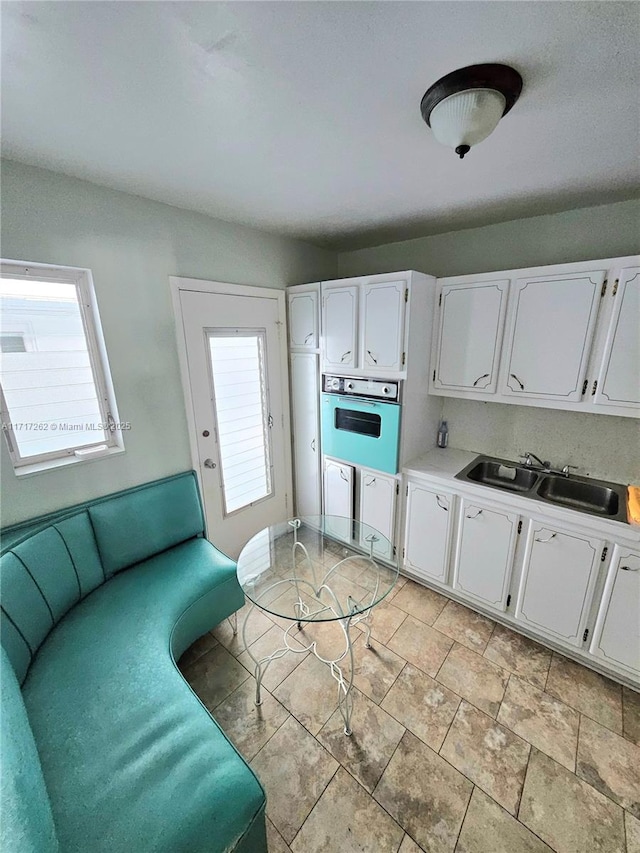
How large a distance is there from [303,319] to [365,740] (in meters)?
2.53

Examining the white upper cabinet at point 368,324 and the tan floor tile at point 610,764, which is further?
the white upper cabinet at point 368,324

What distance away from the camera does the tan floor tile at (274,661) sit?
178 cm

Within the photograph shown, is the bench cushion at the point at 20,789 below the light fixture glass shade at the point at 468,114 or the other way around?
below

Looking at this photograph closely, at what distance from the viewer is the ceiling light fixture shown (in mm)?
911

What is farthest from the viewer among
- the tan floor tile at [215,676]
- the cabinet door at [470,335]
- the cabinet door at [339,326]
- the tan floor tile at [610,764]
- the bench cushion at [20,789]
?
the cabinet door at [339,326]

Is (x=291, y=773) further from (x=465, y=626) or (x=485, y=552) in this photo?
(x=485, y=552)

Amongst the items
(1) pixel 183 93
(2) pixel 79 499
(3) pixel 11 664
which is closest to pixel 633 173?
(1) pixel 183 93

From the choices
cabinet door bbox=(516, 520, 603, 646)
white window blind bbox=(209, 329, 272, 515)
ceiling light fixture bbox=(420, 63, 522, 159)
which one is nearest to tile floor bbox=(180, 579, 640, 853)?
cabinet door bbox=(516, 520, 603, 646)

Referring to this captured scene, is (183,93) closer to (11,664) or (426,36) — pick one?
(426,36)

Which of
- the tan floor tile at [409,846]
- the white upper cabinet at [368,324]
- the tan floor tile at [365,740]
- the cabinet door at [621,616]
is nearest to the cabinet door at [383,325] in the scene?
the white upper cabinet at [368,324]

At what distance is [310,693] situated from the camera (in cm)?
171

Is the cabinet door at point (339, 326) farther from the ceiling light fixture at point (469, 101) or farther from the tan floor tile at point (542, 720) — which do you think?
the tan floor tile at point (542, 720)

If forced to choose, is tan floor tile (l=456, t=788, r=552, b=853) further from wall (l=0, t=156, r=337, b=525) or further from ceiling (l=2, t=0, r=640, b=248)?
ceiling (l=2, t=0, r=640, b=248)

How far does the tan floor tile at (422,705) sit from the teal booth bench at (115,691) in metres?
0.81
